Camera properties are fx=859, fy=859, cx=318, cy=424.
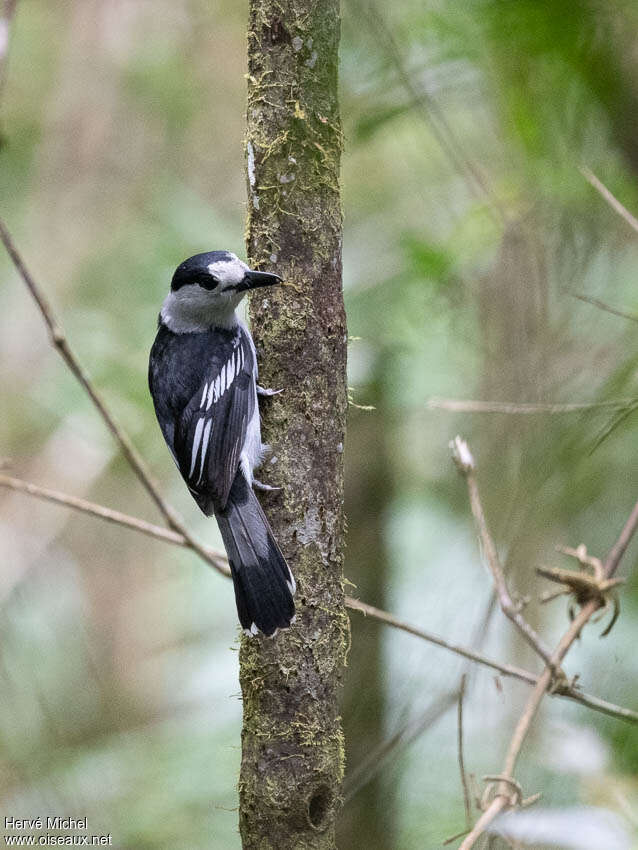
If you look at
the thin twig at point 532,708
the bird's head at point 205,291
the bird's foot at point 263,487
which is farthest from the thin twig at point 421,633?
the bird's head at point 205,291

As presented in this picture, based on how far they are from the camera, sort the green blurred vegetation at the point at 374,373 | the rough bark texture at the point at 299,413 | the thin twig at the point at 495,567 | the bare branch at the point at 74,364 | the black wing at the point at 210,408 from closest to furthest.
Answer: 1. the green blurred vegetation at the point at 374,373
2. the thin twig at the point at 495,567
3. the rough bark texture at the point at 299,413
4. the bare branch at the point at 74,364
5. the black wing at the point at 210,408

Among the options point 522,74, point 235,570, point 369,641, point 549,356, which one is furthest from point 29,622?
point 522,74

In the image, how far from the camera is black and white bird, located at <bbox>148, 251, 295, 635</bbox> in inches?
85.1

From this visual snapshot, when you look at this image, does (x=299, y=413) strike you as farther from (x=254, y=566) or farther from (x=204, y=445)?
(x=204, y=445)

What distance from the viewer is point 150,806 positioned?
404 centimetres

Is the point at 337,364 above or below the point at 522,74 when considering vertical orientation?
below

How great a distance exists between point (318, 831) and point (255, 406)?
1.08 metres

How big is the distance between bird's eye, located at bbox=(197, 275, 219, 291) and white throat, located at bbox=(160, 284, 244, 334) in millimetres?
22

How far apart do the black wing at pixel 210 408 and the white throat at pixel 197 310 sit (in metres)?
0.05

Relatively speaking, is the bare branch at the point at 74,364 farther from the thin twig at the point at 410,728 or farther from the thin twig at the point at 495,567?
the thin twig at the point at 495,567

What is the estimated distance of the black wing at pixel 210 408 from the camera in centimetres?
254

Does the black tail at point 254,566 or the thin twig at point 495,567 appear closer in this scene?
the thin twig at point 495,567

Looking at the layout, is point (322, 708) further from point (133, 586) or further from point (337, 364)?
point (133, 586)

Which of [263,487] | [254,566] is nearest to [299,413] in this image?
[263,487]
